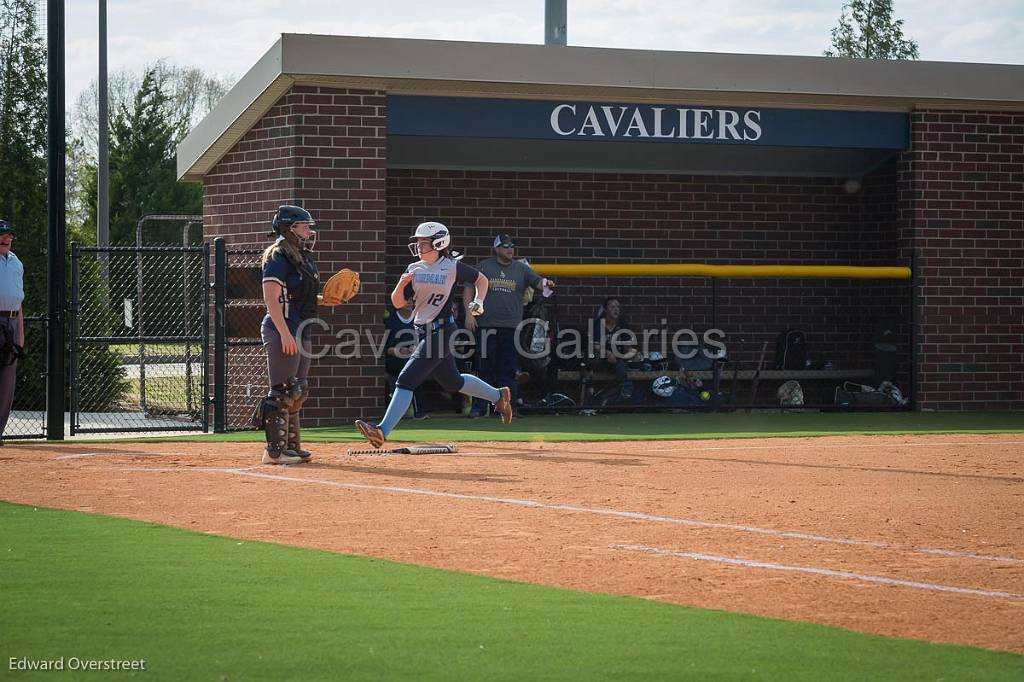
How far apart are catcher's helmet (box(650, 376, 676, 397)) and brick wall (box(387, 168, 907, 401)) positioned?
188 centimetres

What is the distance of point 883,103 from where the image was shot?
60.1 ft

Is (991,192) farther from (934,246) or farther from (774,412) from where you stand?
(774,412)

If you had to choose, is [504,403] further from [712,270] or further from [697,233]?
[697,233]

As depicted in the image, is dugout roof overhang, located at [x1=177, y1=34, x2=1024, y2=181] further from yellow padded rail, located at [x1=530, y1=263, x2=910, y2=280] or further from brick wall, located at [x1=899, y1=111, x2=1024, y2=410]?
yellow padded rail, located at [x1=530, y1=263, x2=910, y2=280]

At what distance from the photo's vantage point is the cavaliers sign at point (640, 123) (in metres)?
16.9

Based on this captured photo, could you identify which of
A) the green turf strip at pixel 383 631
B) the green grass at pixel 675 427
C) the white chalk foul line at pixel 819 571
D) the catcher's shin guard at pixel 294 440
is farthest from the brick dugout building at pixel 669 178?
the green turf strip at pixel 383 631

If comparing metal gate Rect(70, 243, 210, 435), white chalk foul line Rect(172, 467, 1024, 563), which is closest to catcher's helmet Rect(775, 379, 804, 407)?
metal gate Rect(70, 243, 210, 435)

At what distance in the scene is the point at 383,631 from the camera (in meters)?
5.58

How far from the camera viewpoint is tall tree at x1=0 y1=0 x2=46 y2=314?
18172 millimetres

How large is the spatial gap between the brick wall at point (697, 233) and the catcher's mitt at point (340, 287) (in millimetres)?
7398

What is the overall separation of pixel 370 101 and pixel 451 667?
479 inches

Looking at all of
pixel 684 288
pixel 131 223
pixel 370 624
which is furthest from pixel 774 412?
pixel 131 223

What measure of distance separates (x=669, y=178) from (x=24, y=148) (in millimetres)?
8959

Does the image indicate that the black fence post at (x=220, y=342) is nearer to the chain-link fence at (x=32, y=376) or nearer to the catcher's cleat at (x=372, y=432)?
the catcher's cleat at (x=372, y=432)
